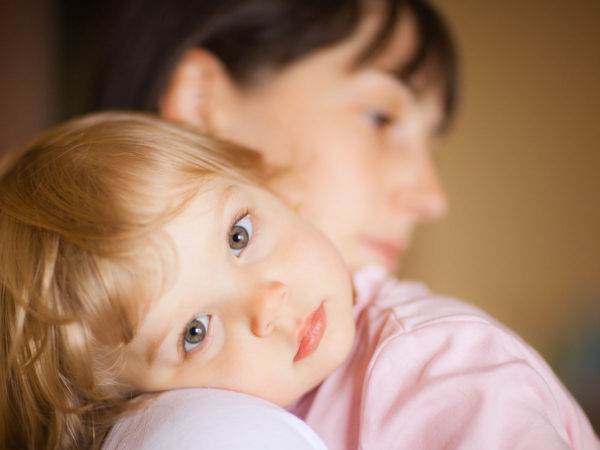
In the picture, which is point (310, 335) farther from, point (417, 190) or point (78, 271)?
point (417, 190)

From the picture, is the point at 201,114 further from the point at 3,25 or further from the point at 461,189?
the point at 461,189

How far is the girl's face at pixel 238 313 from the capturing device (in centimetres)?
59

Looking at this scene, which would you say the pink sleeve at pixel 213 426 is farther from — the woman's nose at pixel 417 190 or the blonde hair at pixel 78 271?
the woman's nose at pixel 417 190

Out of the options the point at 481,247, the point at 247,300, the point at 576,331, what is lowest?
the point at 576,331

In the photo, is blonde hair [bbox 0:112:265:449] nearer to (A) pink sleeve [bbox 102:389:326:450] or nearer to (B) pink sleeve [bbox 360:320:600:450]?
(A) pink sleeve [bbox 102:389:326:450]

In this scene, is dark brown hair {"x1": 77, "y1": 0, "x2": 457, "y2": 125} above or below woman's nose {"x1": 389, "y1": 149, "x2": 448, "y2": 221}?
above

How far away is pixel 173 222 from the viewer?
588 millimetres

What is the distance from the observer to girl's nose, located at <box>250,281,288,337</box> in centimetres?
59

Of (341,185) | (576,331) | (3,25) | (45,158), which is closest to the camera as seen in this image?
(45,158)

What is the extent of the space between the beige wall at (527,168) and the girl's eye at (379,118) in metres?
0.86

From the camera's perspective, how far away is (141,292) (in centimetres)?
58

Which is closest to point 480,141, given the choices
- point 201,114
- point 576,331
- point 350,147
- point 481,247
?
point 481,247

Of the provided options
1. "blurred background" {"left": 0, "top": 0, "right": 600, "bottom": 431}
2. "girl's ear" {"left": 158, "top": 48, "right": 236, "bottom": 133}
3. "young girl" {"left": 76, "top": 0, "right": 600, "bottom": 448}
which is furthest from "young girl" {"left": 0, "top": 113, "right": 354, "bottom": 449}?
"blurred background" {"left": 0, "top": 0, "right": 600, "bottom": 431}

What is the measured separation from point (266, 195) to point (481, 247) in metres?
1.45
